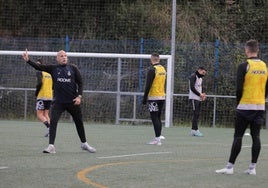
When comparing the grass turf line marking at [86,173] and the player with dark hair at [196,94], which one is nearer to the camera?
the grass turf line marking at [86,173]

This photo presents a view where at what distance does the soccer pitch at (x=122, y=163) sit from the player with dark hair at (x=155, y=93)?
0.44 m

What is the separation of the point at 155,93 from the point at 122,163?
15.7 ft

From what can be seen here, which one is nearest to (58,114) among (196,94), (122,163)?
(122,163)

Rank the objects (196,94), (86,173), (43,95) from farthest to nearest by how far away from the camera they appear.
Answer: (196,94) → (43,95) → (86,173)

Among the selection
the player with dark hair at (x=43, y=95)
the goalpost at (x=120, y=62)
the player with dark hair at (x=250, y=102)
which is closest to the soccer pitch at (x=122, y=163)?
the player with dark hair at (x=250, y=102)

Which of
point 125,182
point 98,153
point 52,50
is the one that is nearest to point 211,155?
point 98,153

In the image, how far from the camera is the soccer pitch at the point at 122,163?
32.3ft

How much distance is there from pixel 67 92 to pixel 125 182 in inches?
173

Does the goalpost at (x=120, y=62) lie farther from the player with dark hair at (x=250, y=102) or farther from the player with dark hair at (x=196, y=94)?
the player with dark hair at (x=250, y=102)

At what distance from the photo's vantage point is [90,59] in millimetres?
26516

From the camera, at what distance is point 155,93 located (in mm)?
16750

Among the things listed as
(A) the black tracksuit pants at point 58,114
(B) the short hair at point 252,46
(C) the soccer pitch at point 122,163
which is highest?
(B) the short hair at point 252,46

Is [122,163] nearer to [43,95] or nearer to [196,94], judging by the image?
[43,95]

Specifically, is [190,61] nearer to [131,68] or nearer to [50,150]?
[131,68]
